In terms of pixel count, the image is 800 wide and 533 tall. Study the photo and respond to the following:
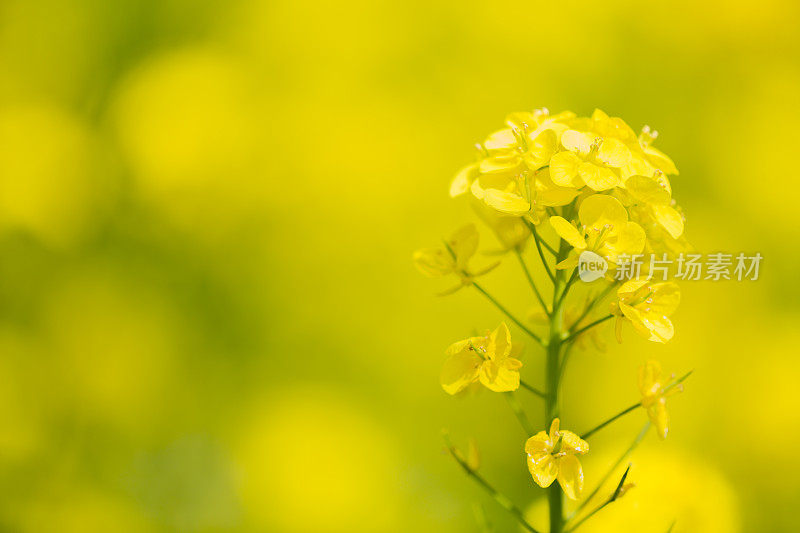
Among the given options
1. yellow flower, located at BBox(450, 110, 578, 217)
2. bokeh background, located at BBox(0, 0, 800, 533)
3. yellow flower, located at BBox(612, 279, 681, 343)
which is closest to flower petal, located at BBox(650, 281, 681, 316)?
yellow flower, located at BBox(612, 279, 681, 343)

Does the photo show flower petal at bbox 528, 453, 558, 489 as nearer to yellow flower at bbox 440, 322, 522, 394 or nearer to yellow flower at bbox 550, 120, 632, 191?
yellow flower at bbox 440, 322, 522, 394

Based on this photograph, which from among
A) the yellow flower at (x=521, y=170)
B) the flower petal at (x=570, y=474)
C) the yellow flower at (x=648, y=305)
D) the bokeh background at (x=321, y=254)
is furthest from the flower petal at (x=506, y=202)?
the bokeh background at (x=321, y=254)

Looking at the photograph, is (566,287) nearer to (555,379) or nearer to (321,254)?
(555,379)

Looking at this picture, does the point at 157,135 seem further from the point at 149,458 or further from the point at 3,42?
the point at 149,458

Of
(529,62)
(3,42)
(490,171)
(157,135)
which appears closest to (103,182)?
(157,135)

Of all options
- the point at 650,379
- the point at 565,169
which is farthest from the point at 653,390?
the point at 565,169

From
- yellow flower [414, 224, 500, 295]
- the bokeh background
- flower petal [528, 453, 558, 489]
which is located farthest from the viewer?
the bokeh background

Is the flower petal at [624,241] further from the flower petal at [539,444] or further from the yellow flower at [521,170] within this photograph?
the flower petal at [539,444]
